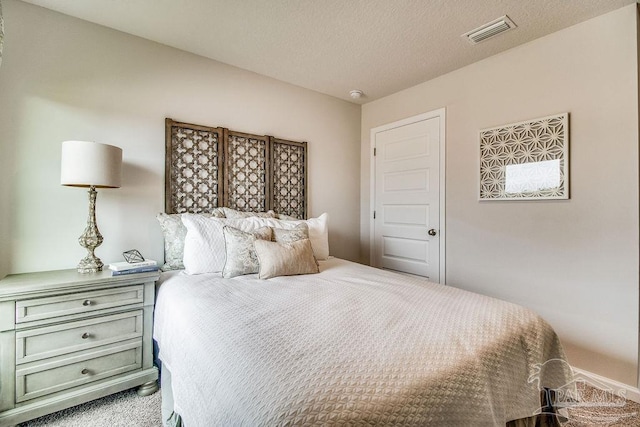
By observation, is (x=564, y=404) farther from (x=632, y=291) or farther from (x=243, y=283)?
(x=243, y=283)

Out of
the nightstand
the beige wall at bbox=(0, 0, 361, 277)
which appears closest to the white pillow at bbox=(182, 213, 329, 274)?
the nightstand

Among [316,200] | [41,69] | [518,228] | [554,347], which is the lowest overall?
[554,347]

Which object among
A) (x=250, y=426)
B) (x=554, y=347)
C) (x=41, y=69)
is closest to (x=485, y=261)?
(x=554, y=347)

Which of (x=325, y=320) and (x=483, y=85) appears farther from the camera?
(x=483, y=85)

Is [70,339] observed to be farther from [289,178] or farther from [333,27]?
[333,27]

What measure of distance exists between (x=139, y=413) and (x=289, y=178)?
7.28ft

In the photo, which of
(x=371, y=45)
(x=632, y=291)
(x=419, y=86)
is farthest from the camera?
(x=419, y=86)

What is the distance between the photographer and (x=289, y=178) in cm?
312

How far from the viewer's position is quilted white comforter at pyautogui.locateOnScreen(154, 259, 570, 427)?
79 centimetres

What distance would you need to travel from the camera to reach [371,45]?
93.4 inches

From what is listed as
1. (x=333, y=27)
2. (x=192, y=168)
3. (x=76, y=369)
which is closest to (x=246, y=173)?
(x=192, y=168)

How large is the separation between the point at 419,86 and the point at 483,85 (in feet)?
2.24

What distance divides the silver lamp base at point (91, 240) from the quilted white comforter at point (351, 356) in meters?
0.63

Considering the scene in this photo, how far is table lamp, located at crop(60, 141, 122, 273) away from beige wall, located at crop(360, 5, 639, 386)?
2.84 meters
